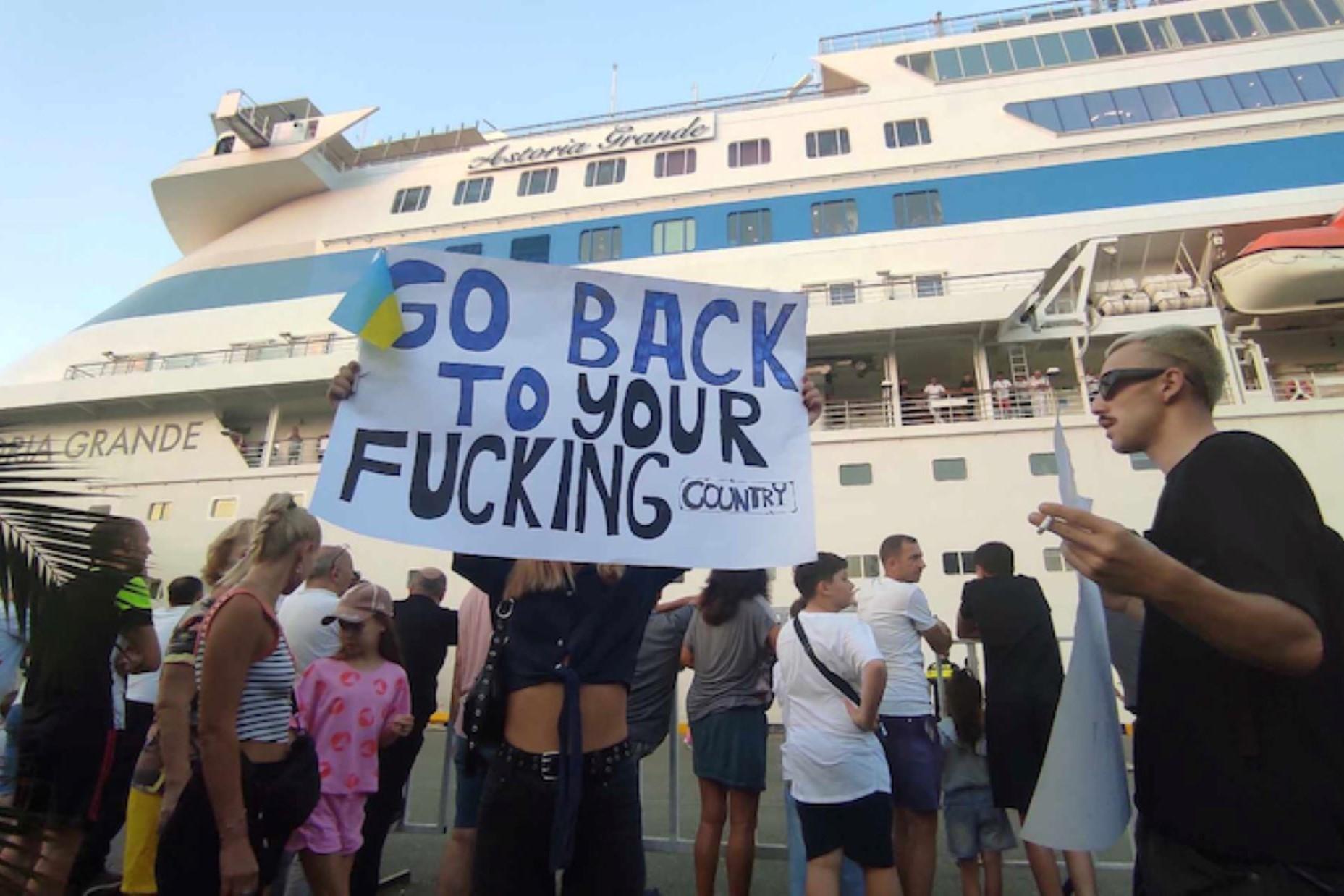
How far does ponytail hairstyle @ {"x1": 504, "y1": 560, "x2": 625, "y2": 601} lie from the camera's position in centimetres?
180

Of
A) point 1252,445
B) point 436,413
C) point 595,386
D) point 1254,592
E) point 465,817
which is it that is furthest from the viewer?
point 465,817

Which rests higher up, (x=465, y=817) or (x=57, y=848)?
(x=57, y=848)

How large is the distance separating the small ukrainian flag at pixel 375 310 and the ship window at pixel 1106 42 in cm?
1882

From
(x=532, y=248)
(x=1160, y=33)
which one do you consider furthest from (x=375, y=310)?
(x=1160, y=33)

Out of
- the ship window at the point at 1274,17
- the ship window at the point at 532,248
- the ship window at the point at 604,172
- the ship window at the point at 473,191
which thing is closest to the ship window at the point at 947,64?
the ship window at the point at 1274,17

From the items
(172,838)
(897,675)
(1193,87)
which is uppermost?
(1193,87)

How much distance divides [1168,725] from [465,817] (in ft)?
8.54

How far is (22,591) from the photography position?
56.3 inches

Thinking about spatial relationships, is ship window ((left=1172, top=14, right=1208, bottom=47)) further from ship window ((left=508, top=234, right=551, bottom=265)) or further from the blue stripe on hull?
ship window ((left=508, top=234, right=551, bottom=265))

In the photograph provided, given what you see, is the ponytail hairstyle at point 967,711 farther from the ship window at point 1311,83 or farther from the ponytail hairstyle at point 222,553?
the ship window at point 1311,83

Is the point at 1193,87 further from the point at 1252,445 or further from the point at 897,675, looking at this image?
the point at 1252,445

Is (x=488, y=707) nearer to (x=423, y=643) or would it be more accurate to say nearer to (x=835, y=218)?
(x=423, y=643)

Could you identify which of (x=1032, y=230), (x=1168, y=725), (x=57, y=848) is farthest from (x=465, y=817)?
(x=1032, y=230)

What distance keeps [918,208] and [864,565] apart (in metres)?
8.08
